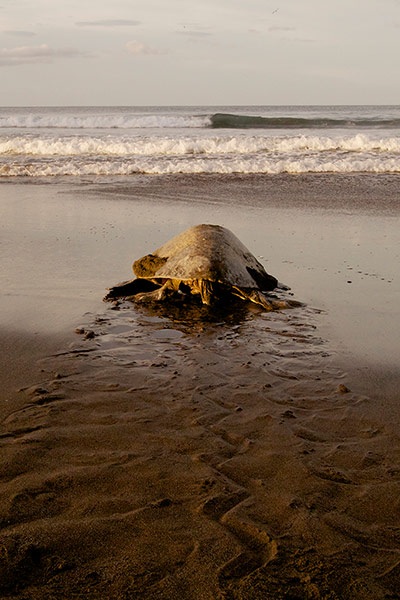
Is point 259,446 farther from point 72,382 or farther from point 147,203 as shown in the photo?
point 147,203

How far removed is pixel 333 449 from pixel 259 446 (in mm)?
358

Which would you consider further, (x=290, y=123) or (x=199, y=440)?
(x=290, y=123)

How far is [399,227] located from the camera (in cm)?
850

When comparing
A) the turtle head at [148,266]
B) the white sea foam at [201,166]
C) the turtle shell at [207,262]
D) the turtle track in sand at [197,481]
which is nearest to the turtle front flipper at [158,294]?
the turtle shell at [207,262]

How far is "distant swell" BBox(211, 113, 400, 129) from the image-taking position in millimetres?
32188

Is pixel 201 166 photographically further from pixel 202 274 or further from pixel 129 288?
pixel 202 274

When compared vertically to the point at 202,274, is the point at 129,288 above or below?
below

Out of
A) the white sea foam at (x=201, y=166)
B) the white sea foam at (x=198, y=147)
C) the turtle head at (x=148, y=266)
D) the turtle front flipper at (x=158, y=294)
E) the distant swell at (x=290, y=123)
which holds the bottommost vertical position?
the turtle front flipper at (x=158, y=294)

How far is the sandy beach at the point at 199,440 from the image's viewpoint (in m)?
2.10

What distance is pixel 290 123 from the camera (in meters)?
33.6

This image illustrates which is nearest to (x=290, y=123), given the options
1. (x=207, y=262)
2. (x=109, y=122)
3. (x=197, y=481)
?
(x=109, y=122)

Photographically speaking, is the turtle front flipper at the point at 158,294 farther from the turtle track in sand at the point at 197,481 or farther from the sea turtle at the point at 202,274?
the turtle track in sand at the point at 197,481

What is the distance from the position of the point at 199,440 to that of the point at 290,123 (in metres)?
32.8

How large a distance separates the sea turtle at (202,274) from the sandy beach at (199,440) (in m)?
0.23
